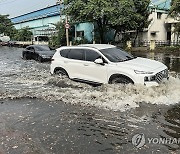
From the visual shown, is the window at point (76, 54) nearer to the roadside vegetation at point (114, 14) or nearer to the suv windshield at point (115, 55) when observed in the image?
the suv windshield at point (115, 55)

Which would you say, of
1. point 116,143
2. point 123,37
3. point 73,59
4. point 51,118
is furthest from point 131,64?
point 123,37

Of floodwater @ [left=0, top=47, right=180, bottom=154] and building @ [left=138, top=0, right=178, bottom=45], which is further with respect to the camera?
building @ [left=138, top=0, right=178, bottom=45]

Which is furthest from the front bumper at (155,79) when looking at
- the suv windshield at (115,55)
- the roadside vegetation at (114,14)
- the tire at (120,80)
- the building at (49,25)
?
the building at (49,25)

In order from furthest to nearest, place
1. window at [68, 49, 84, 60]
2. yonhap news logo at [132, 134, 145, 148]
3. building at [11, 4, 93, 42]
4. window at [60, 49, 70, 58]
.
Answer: building at [11, 4, 93, 42]
window at [60, 49, 70, 58]
window at [68, 49, 84, 60]
yonhap news logo at [132, 134, 145, 148]

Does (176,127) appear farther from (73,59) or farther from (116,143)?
(73,59)

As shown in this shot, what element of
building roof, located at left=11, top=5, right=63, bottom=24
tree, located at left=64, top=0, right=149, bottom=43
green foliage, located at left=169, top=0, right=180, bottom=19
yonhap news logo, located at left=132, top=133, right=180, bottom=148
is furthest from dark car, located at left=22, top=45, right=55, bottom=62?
building roof, located at left=11, top=5, right=63, bottom=24

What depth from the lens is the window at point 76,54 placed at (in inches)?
371

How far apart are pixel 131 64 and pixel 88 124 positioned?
300cm

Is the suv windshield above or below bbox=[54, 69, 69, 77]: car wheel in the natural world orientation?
above

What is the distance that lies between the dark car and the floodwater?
984cm

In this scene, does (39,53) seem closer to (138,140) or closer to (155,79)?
(155,79)

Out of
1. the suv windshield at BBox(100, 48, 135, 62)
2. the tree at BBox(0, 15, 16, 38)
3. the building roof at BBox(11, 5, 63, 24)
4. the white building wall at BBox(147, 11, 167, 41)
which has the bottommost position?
the suv windshield at BBox(100, 48, 135, 62)

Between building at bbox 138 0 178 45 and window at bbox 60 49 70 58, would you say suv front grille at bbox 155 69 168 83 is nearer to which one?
window at bbox 60 49 70 58

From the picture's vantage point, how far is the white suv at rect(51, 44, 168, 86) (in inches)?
304
